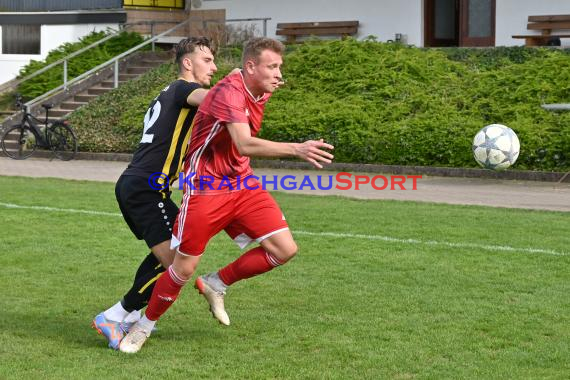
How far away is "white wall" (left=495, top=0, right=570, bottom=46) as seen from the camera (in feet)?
85.5

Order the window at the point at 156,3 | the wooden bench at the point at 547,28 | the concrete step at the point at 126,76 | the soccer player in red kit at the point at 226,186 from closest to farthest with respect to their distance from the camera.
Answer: the soccer player in red kit at the point at 226,186 < the wooden bench at the point at 547,28 < the concrete step at the point at 126,76 < the window at the point at 156,3

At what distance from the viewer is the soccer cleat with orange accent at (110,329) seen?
712cm

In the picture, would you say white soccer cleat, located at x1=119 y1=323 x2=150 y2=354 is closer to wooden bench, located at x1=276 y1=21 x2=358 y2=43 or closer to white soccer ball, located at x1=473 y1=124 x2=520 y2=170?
white soccer ball, located at x1=473 y1=124 x2=520 y2=170

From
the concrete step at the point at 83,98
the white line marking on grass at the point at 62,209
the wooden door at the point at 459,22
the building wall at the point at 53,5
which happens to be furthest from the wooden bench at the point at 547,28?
the white line marking on grass at the point at 62,209

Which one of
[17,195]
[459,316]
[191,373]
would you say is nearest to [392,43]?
[17,195]

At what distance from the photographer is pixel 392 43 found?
2594 cm

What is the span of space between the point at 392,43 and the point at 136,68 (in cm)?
713

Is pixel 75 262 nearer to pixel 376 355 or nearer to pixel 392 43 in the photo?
pixel 376 355

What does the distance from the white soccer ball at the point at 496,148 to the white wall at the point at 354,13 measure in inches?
469

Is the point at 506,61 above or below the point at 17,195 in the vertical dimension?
above

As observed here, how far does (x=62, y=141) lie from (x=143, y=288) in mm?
16969

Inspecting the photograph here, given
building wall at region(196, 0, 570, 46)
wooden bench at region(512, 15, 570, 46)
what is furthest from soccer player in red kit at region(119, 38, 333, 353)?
building wall at region(196, 0, 570, 46)

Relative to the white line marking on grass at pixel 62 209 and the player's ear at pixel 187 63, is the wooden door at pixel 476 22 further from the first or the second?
the player's ear at pixel 187 63

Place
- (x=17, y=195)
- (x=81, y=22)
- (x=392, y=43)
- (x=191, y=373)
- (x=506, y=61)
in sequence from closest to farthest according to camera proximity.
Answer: (x=191, y=373), (x=17, y=195), (x=506, y=61), (x=392, y=43), (x=81, y=22)
